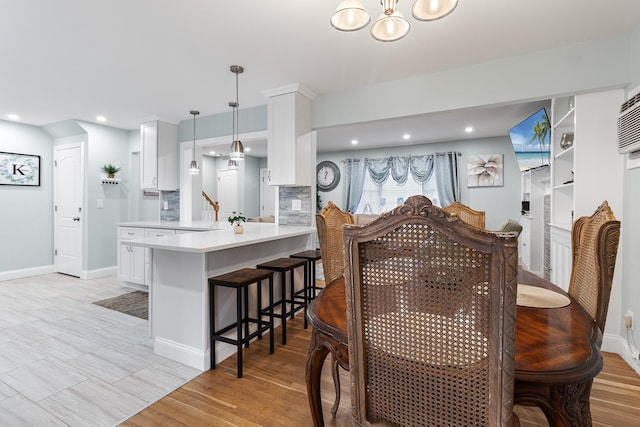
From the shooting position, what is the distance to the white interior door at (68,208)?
500 centimetres

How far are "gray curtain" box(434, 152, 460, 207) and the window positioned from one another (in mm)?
174

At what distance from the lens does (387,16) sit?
147 cm

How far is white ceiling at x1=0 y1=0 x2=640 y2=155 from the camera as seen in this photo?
6.85 ft

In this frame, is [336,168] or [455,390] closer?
[455,390]

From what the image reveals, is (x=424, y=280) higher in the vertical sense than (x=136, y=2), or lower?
lower

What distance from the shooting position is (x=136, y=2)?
201 cm

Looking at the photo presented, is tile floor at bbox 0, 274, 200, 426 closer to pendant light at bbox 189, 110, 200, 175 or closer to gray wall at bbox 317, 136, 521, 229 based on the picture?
pendant light at bbox 189, 110, 200, 175

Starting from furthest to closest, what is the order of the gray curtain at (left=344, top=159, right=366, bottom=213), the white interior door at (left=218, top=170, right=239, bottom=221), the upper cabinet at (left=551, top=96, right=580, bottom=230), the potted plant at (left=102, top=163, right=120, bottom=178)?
the white interior door at (left=218, top=170, right=239, bottom=221) < the gray curtain at (left=344, top=159, right=366, bottom=213) < the potted plant at (left=102, top=163, right=120, bottom=178) < the upper cabinet at (left=551, top=96, right=580, bottom=230)

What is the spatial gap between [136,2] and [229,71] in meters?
1.08

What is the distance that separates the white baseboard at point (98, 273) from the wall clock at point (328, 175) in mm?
4869

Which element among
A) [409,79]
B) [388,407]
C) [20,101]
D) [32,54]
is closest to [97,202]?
[20,101]

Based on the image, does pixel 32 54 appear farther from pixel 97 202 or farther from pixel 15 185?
pixel 15 185

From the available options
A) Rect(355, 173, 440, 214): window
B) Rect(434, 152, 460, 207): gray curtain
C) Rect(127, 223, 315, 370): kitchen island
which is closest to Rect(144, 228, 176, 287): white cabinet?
Rect(127, 223, 315, 370): kitchen island

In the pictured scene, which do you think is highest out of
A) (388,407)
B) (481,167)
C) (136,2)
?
(136,2)
